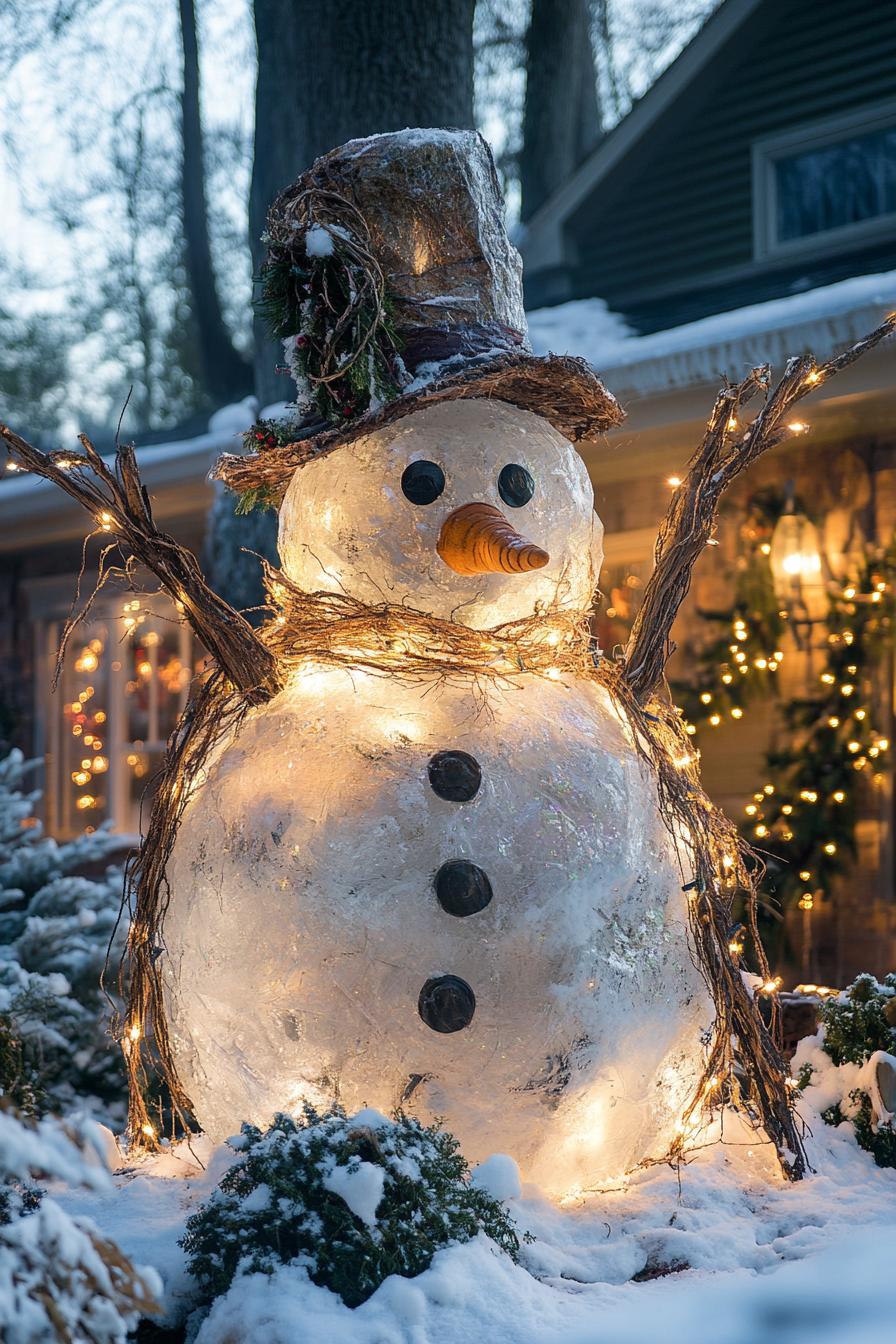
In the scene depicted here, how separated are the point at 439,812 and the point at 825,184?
21.5ft

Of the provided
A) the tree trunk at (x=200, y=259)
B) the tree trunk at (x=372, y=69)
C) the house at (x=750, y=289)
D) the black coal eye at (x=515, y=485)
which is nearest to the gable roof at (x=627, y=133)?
Result: the house at (x=750, y=289)

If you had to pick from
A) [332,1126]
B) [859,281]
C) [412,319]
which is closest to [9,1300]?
[332,1126]

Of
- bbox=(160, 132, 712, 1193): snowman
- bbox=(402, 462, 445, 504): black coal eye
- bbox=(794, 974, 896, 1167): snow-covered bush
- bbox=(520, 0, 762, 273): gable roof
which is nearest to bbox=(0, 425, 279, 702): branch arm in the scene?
bbox=(160, 132, 712, 1193): snowman

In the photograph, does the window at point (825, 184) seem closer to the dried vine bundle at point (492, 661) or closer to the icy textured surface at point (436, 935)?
the dried vine bundle at point (492, 661)

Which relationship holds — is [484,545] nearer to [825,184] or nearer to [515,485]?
[515,485]

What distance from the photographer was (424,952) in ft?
8.77

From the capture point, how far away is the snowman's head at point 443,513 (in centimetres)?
→ 299

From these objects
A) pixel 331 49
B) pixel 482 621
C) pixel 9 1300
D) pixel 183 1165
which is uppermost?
pixel 331 49

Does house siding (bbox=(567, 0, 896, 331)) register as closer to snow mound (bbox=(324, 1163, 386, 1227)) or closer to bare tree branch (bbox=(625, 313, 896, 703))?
bare tree branch (bbox=(625, 313, 896, 703))

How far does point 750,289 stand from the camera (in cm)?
729

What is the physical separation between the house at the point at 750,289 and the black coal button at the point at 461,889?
326cm

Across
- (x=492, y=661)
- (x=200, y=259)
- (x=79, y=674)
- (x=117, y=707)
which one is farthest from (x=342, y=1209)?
(x=200, y=259)

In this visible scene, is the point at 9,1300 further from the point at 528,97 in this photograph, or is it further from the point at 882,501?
the point at 528,97

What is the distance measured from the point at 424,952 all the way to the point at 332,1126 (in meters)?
0.38
